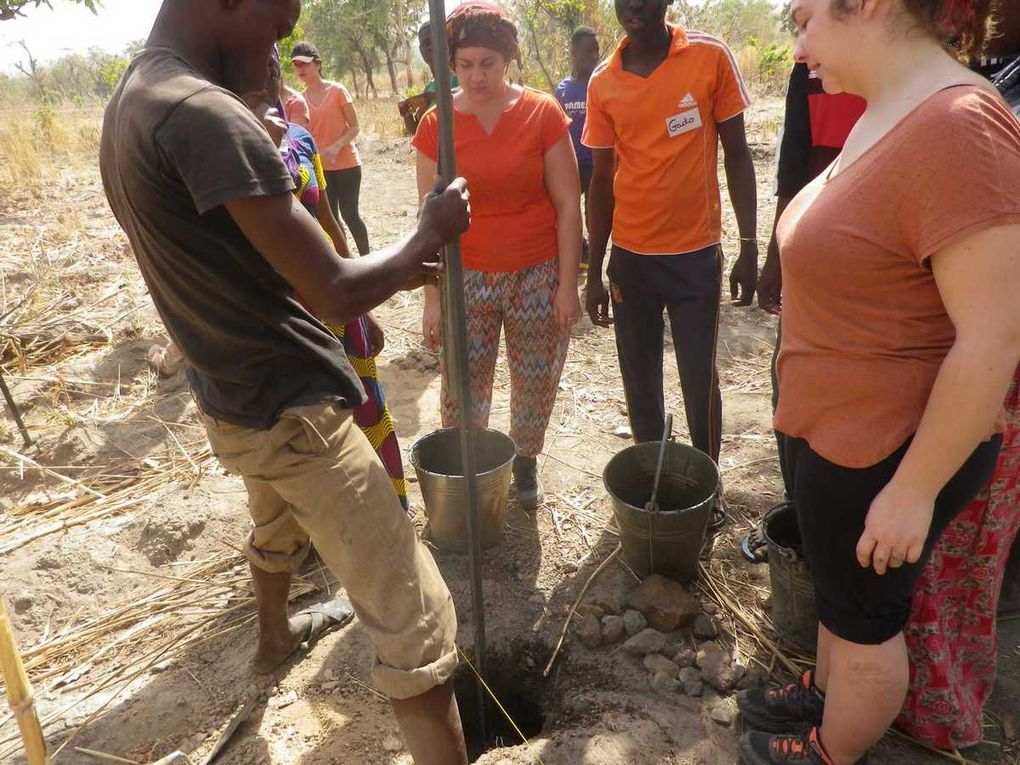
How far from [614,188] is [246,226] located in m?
1.96

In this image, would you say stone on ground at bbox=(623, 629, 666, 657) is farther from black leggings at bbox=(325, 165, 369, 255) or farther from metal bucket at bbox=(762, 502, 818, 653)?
black leggings at bbox=(325, 165, 369, 255)

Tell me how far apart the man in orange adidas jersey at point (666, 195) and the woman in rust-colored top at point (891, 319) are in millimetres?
1192

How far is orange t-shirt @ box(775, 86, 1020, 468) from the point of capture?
49.3 inches

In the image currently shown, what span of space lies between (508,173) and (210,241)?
1553mm

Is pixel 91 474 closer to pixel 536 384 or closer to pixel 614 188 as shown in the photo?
pixel 536 384

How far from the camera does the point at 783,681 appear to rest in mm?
2459

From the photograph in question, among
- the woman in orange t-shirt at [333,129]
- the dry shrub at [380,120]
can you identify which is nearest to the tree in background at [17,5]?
the woman in orange t-shirt at [333,129]

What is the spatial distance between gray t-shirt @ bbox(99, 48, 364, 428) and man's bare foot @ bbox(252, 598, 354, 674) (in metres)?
1.12

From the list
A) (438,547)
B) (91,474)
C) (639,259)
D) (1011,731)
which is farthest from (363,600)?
(91,474)

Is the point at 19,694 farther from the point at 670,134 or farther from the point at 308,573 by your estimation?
the point at 670,134

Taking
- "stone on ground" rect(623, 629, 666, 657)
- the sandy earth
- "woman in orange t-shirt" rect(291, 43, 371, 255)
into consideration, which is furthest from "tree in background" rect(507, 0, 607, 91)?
"stone on ground" rect(623, 629, 666, 657)

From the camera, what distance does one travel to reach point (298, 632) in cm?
264

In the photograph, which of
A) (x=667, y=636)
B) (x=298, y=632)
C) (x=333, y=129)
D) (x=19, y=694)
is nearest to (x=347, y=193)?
(x=333, y=129)

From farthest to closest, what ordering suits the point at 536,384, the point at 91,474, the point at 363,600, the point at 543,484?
the point at 91,474, the point at 543,484, the point at 536,384, the point at 363,600
